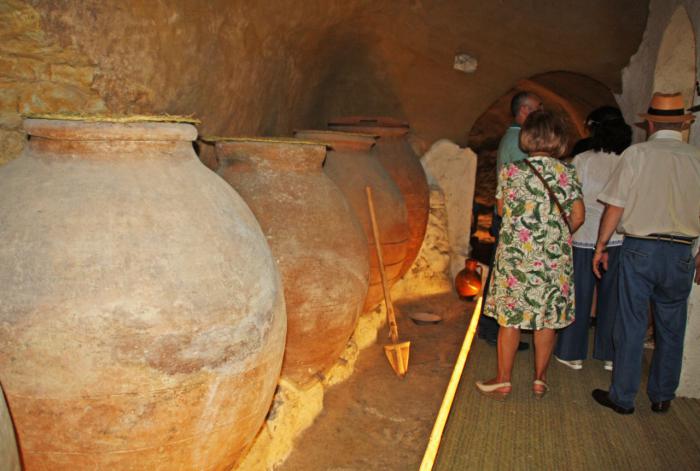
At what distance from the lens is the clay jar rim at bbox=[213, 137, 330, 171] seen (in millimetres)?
2893

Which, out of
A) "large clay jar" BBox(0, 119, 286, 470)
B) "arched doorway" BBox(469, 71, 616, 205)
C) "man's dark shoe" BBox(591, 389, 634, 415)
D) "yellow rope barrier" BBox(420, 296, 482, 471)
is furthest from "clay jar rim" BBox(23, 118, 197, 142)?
"arched doorway" BBox(469, 71, 616, 205)

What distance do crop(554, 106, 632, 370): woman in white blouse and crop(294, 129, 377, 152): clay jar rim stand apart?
55.7 inches

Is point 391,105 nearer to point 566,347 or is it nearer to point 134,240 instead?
point 566,347

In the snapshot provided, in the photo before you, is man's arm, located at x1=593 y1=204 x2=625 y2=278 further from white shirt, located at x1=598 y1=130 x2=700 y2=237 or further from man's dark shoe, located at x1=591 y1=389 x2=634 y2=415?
man's dark shoe, located at x1=591 y1=389 x2=634 y2=415

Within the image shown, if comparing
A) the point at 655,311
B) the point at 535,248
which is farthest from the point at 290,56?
the point at 655,311

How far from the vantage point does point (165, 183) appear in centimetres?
183

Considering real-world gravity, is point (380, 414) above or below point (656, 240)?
below

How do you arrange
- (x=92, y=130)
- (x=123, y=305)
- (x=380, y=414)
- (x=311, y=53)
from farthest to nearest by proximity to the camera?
(x=311, y=53)
(x=380, y=414)
(x=92, y=130)
(x=123, y=305)

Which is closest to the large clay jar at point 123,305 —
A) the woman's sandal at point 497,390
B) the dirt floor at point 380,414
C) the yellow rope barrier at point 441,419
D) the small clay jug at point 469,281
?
the yellow rope barrier at point 441,419

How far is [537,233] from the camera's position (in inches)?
127

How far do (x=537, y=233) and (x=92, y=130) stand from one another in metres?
2.34

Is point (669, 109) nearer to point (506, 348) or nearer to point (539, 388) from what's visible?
point (506, 348)

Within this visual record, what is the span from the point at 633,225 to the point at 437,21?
320 centimetres

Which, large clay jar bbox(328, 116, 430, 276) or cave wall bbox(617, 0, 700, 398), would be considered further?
large clay jar bbox(328, 116, 430, 276)
